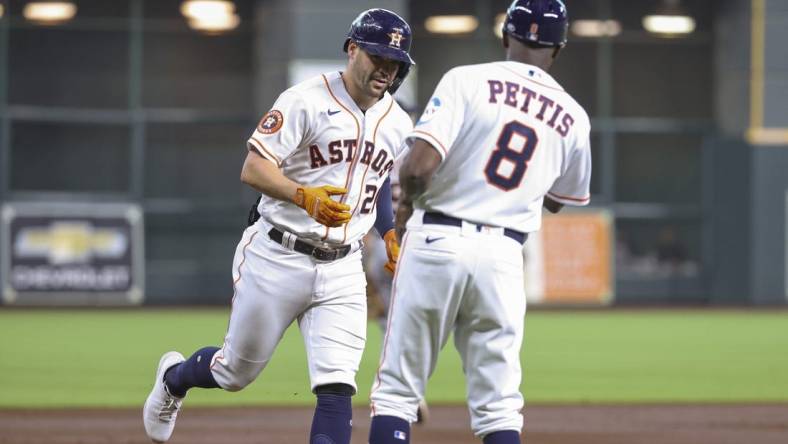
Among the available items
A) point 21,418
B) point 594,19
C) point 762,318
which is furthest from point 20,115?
point 21,418

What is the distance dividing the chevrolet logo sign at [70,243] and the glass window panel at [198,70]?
11.6ft

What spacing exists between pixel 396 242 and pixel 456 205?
3.58 ft

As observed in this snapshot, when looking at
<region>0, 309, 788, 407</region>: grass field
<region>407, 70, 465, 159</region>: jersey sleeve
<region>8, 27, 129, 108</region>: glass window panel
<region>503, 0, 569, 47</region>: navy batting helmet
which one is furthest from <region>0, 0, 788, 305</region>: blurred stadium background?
<region>407, 70, 465, 159</region>: jersey sleeve

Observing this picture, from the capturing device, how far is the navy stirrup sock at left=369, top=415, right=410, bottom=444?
5594mm

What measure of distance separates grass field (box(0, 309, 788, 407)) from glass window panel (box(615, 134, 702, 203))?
530cm

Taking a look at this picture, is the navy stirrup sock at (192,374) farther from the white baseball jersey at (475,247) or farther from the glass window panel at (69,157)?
the glass window panel at (69,157)

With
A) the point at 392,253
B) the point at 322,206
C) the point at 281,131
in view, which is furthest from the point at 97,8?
the point at 322,206

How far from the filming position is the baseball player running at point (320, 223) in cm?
629

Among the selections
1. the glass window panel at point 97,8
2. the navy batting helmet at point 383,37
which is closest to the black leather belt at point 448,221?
the navy batting helmet at point 383,37

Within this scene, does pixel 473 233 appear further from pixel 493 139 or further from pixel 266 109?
pixel 266 109

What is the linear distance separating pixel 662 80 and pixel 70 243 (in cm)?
1174

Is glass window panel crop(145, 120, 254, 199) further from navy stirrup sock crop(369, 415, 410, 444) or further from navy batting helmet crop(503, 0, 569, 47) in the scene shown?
navy stirrup sock crop(369, 415, 410, 444)

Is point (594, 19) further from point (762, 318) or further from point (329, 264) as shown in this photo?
point (329, 264)

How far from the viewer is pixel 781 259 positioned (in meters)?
25.5
